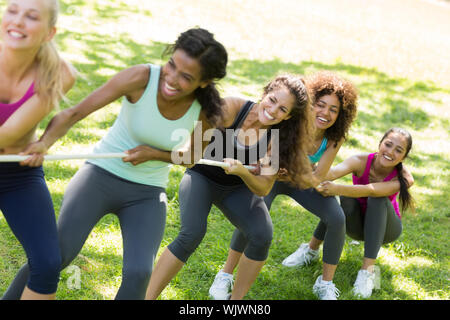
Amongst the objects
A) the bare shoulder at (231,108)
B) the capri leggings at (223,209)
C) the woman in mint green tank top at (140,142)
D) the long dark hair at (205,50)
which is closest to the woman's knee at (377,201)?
the capri leggings at (223,209)

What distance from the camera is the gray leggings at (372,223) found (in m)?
4.09

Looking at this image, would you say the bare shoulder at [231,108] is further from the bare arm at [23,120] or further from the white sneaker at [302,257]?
the white sneaker at [302,257]

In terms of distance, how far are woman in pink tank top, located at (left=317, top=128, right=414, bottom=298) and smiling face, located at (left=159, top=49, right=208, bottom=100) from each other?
58.7 inches

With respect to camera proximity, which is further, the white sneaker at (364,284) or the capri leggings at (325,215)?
the white sneaker at (364,284)

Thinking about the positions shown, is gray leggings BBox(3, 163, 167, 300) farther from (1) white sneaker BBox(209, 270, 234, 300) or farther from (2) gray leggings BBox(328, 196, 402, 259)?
(2) gray leggings BBox(328, 196, 402, 259)

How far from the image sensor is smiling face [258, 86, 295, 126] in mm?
3400

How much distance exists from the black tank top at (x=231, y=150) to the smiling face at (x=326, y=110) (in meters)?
0.51

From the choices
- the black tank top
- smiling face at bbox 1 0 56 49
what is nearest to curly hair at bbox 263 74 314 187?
the black tank top

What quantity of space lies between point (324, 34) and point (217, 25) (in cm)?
217

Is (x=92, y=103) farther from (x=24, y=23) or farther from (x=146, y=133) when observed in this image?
(x=24, y=23)

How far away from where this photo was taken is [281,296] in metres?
3.92
